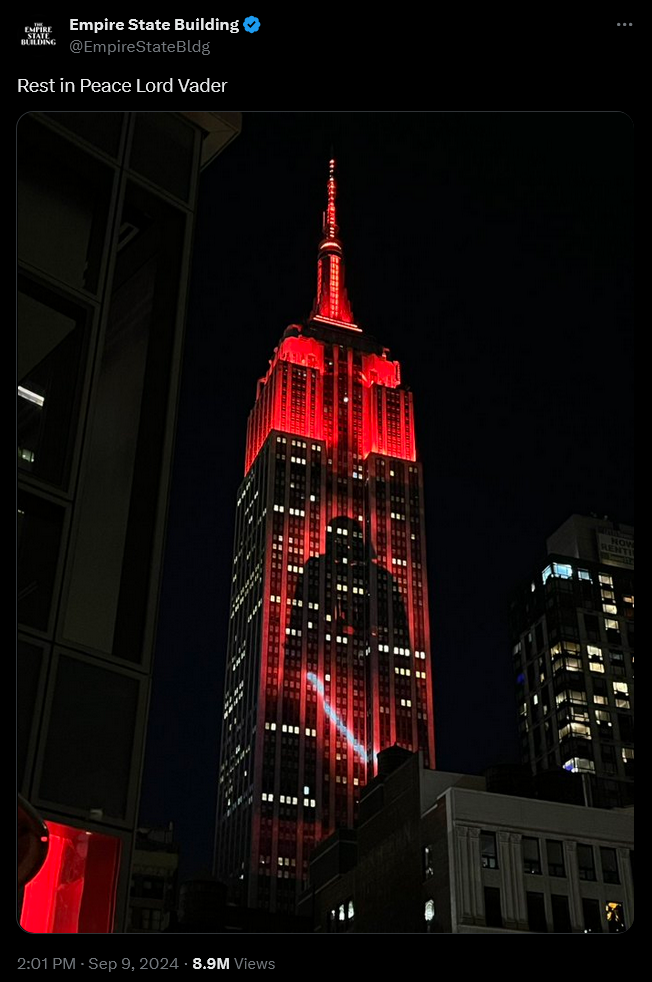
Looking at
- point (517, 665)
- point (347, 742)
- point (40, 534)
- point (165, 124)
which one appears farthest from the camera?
point (347, 742)

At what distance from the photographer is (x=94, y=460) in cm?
1438


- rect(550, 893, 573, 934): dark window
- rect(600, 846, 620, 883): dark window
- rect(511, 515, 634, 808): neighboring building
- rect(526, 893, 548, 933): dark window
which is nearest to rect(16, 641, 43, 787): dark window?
rect(526, 893, 548, 933): dark window

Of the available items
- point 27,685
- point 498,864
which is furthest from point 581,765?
point 27,685

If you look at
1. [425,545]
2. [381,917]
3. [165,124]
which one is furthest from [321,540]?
[165,124]

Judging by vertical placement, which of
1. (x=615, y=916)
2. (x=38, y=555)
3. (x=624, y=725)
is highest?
(x=624, y=725)

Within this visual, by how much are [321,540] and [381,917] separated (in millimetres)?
89283

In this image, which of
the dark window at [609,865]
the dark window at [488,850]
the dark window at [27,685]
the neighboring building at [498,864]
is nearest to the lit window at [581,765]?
the neighboring building at [498,864]

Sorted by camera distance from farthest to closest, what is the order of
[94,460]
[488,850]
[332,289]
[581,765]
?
[332,289], [581,765], [488,850], [94,460]

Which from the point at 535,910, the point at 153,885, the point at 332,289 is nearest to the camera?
the point at 535,910

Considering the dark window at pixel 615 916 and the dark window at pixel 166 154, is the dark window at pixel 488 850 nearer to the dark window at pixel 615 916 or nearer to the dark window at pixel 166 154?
the dark window at pixel 615 916

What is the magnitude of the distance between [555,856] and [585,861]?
156 cm

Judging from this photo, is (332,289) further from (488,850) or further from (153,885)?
(488,850)

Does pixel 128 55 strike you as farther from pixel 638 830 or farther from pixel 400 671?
pixel 400 671

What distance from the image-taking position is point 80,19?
6281mm
